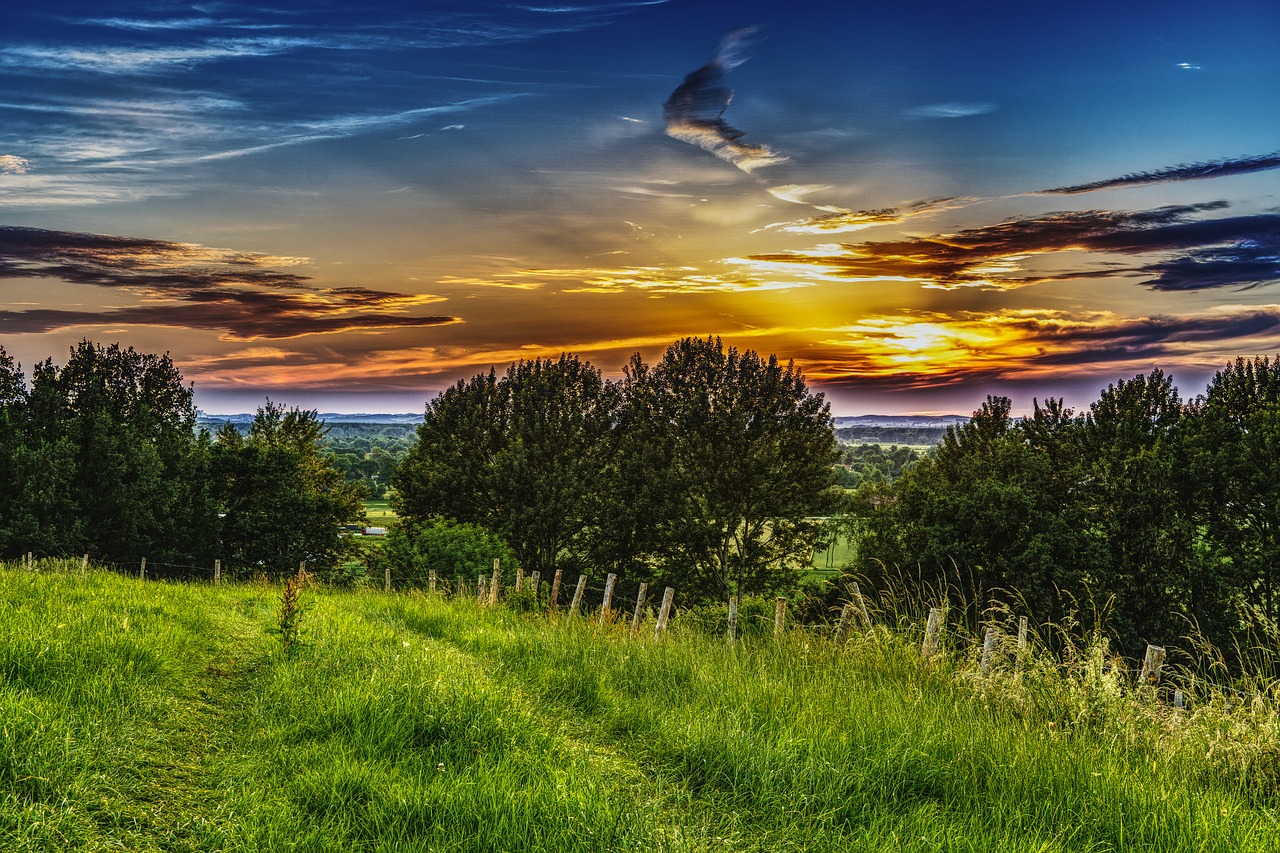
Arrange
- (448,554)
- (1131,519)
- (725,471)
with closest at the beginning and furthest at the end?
(1131,519) → (448,554) → (725,471)

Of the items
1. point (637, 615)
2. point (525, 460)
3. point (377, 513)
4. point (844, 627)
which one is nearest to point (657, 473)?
point (525, 460)

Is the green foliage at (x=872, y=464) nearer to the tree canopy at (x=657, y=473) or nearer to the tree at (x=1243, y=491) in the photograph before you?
the tree canopy at (x=657, y=473)

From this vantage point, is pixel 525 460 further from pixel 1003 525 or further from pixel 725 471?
pixel 1003 525

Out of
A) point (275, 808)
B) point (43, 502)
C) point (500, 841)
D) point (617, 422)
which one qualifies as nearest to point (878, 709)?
point (500, 841)

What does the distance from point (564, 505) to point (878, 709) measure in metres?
35.2

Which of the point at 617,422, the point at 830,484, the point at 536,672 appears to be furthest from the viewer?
the point at 617,422

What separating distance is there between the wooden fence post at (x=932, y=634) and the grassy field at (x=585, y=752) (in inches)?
8.8

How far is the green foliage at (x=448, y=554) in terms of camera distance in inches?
1304

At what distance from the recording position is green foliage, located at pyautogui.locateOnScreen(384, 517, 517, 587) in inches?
1304

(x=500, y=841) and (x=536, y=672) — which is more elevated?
(x=500, y=841)

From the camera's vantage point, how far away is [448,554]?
110ft

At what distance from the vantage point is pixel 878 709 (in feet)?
20.5

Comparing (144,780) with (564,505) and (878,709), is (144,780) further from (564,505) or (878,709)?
(564,505)

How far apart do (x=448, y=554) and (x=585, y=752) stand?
29.8m
